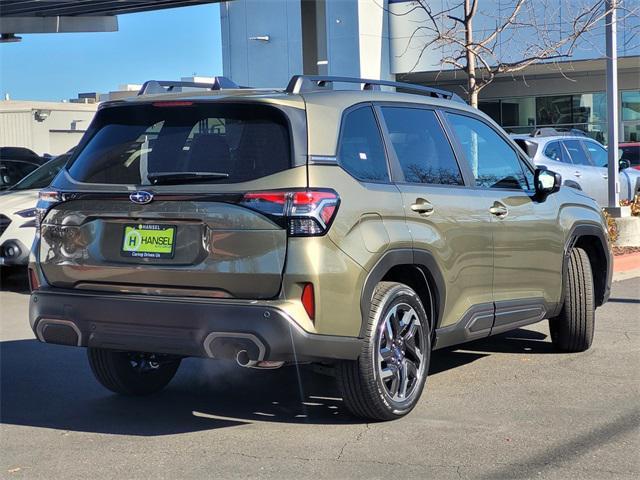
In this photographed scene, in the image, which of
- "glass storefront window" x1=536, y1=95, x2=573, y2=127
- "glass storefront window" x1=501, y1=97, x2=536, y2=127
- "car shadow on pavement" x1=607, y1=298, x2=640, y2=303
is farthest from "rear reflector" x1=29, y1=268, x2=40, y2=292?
"glass storefront window" x1=501, y1=97, x2=536, y2=127

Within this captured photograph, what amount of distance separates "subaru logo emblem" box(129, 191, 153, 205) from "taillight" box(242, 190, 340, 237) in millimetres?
570

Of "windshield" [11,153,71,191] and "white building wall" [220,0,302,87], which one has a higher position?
"white building wall" [220,0,302,87]

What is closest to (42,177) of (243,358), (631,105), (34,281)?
(34,281)

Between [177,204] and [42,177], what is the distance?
8.01 meters

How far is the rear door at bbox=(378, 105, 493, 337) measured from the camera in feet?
18.3

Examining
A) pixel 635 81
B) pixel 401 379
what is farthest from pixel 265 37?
pixel 401 379

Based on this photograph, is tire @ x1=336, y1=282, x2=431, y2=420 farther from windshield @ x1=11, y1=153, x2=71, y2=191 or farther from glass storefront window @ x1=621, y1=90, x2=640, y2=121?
glass storefront window @ x1=621, y1=90, x2=640, y2=121

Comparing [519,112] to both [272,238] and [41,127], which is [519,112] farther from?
[272,238]

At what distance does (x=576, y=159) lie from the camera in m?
17.0

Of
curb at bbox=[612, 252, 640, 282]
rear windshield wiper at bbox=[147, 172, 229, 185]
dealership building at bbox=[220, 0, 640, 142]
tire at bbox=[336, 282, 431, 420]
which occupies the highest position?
dealership building at bbox=[220, 0, 640, 142]

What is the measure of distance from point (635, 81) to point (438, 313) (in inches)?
1106

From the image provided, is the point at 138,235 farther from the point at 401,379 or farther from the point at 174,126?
the point at 401,379

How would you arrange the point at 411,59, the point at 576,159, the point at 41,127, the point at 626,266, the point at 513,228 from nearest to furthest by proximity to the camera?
the point at 513,228 < the point at 626,266 < the point at 576,159 < the point at 41,127 < the point at 411,59

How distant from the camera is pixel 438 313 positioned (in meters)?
5.71
